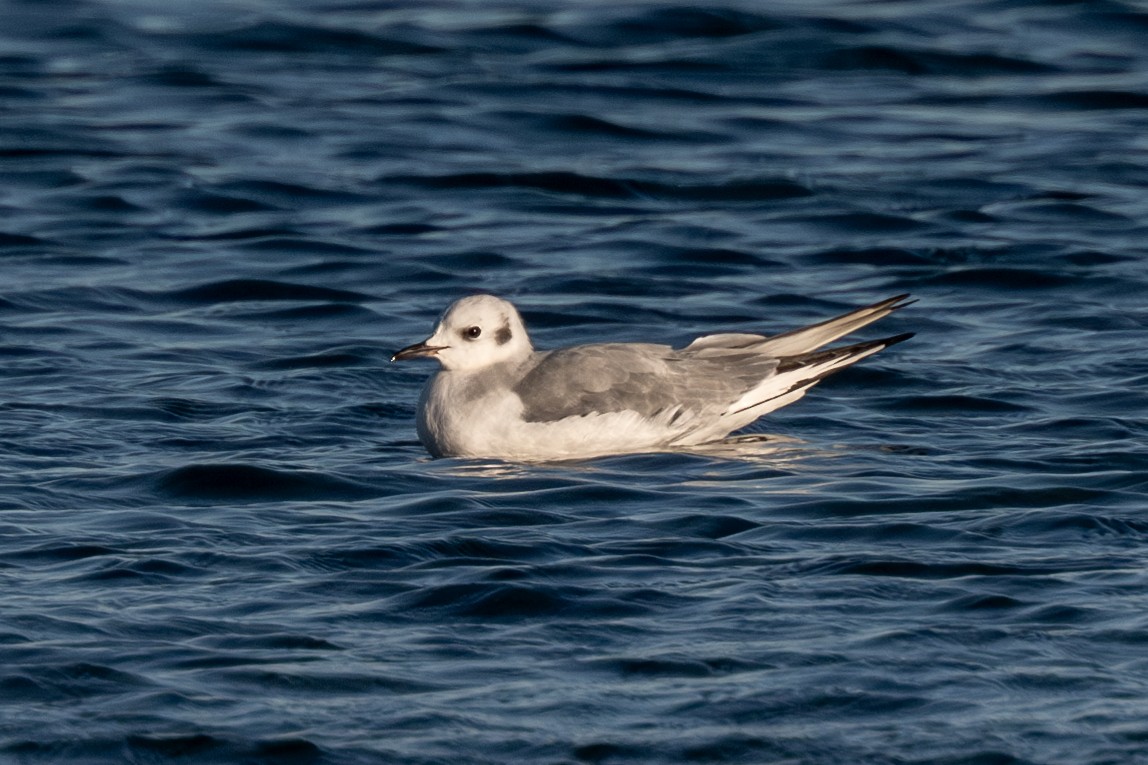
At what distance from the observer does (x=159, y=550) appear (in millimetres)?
9398

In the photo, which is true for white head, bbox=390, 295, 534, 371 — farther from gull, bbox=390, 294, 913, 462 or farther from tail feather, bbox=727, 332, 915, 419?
tail feather, bbox=727, 332, 915, 419

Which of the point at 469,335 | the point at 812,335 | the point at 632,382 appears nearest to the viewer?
the point at 632,382

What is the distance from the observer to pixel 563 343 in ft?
47.3

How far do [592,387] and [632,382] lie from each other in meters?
0.22

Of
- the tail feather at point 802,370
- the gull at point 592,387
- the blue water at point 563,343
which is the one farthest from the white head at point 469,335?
the tail feather at point 802,370

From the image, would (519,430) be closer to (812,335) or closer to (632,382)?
(632,382)

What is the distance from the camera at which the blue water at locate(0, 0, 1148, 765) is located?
761 centimetres

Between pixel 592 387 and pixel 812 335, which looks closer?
pixel 592 387

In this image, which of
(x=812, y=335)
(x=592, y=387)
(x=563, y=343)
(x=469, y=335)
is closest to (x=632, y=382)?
(x=592, y=387)

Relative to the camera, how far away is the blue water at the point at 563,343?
7.61 m

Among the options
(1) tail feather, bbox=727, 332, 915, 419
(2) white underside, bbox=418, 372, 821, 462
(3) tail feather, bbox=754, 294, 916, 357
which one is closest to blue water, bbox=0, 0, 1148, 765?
(2) white underside, bbox=418, 372, 821, 462

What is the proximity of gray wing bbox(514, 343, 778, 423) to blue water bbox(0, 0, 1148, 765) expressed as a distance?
310 millimetres

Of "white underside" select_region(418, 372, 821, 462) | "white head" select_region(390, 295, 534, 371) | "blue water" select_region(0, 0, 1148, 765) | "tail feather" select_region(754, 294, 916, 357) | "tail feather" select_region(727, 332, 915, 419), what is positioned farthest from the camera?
A: "tail feather" select_region(754, 294, 916, 357)

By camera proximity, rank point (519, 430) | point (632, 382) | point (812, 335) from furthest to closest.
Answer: point (812, 335) < point (632, 382) < point (519, 430)
